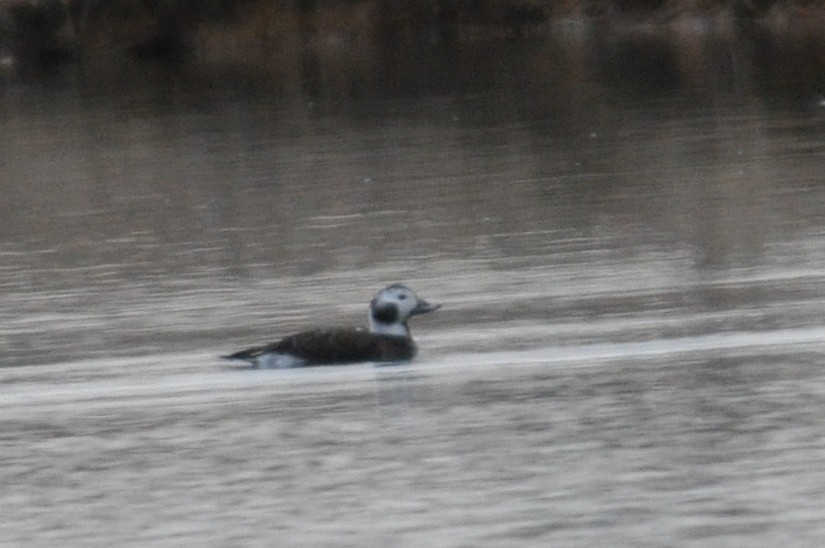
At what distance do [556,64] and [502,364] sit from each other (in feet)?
113

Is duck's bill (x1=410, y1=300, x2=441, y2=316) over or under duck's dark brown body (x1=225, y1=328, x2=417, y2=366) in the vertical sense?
over

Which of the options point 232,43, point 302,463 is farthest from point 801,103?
point 232,43

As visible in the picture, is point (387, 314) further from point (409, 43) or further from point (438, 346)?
point (409, 43)

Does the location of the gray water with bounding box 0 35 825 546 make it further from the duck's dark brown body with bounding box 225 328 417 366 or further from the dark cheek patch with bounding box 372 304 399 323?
the dark cheek patch with bounding box 372 304 399 323

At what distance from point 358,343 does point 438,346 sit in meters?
0.75

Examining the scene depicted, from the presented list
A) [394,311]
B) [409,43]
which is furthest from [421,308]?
[409,43]

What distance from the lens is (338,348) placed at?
43.9 ft

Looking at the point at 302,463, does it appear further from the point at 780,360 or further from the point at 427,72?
the point at 427,72

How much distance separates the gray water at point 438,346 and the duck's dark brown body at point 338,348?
0.08 meters

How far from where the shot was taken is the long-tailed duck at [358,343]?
13297 millimetres

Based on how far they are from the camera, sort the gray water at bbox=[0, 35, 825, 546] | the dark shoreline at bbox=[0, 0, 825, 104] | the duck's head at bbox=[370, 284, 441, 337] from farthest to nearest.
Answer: the dark shoreline at bbox=[0, 0, 825, 104], the duck's head at bbox=[370, 284, 441, 337], the gray water at bbox=[0, 35, 825, 546]

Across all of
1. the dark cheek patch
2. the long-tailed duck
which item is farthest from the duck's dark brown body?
the dark cheek patch

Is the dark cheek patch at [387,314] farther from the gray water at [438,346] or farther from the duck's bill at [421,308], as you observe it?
the gray water at [438,346]

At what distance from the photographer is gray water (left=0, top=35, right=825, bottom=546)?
9.70m
